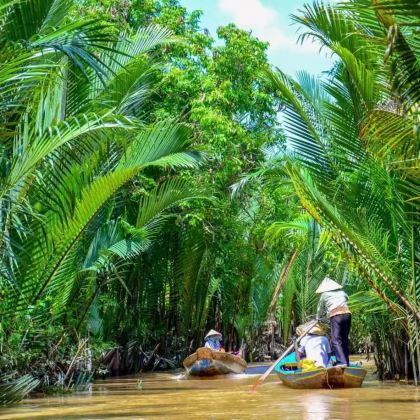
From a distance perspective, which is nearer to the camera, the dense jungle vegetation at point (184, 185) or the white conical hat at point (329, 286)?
the dense jungle vegetation at point (184, 185)

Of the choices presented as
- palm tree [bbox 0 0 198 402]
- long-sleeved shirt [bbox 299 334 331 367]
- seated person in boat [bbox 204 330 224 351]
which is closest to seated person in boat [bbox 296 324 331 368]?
long-sleeved shirt [bbox 299 334 331 367]

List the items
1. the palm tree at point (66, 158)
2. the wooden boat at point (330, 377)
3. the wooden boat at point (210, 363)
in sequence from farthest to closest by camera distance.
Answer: the wooden boat at point (210, 363), the wooden boat at point (330, 377), the palm tree at point (66, 158)

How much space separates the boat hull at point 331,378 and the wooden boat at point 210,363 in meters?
4.57

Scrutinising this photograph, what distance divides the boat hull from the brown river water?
0.68 feet

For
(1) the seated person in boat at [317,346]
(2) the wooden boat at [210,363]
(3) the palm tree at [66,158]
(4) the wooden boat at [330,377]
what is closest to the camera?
(3) the palm tree at [66,158]

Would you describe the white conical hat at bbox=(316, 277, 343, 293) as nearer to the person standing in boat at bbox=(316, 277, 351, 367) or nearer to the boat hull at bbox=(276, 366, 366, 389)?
the person standing in boat at bbox=(316, 277, 351, 367)

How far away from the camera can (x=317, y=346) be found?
13.0 meters

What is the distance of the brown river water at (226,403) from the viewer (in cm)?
862

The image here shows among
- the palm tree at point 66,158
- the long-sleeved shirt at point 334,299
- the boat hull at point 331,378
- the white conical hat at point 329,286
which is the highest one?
the palm tree at point 66,158

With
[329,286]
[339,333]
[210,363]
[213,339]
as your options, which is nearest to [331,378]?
[339,333]

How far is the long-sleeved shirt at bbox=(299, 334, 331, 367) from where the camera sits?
12.9m

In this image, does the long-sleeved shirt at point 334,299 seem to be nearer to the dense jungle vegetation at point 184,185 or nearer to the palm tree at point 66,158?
the dense jungle vegetation at point 184,185

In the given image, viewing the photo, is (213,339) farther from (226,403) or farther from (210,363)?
(226,403)

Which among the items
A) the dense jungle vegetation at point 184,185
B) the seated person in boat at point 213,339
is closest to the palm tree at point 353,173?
the dense jungle vegetation at point 184,185
